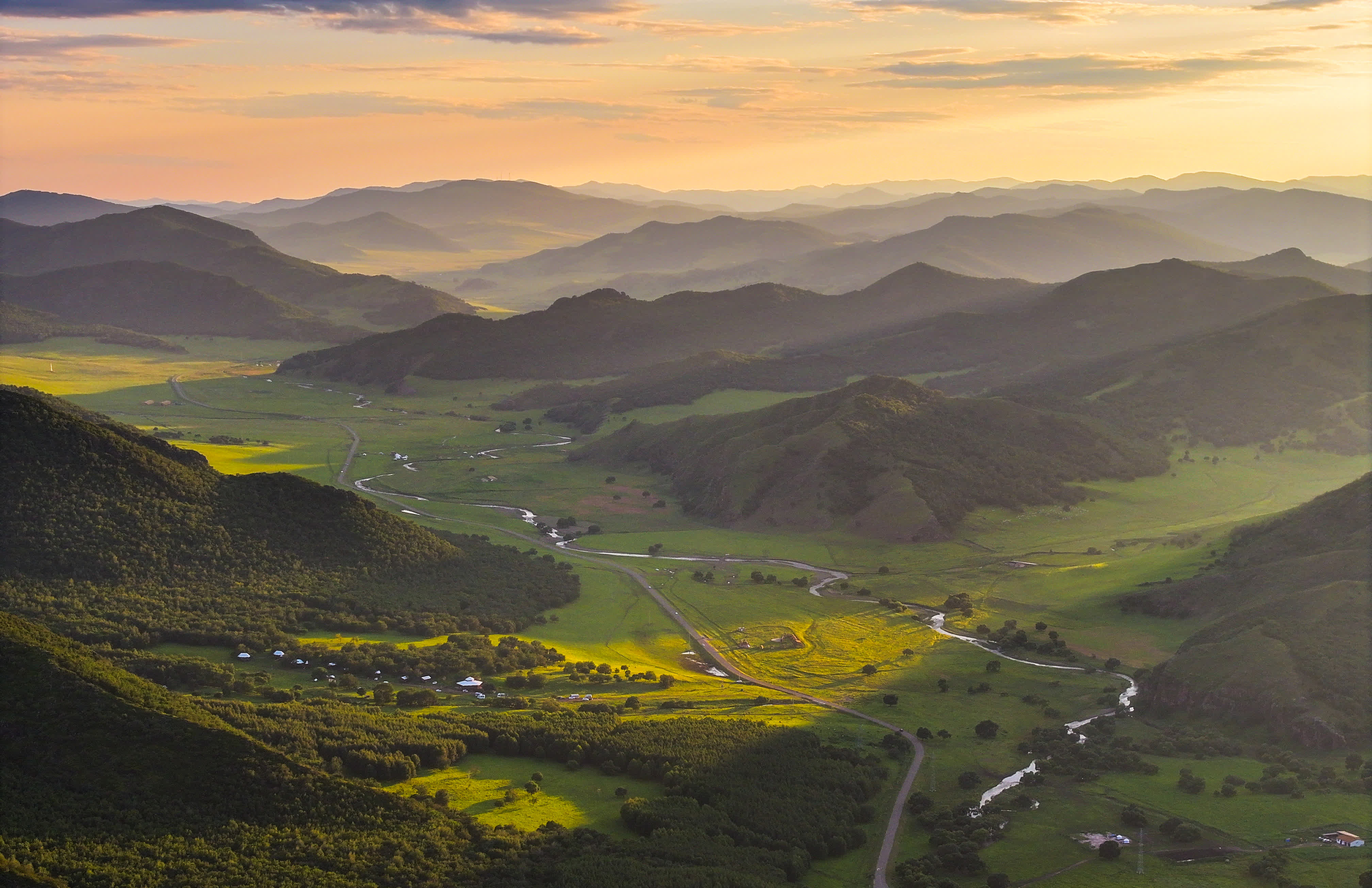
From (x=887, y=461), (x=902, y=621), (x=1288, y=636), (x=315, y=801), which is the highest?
(x=315, y=801)

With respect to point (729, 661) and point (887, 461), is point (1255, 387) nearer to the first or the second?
point (887, 461)

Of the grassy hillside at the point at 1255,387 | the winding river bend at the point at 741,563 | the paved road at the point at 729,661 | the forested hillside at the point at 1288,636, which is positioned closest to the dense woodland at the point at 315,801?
the paved road at the point at 729,661

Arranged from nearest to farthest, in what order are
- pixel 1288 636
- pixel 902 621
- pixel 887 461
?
1. pixel 1288 636
2. pixel 902 621
3. pixel 887 461

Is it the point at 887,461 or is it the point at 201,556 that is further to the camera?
the point at 887,461

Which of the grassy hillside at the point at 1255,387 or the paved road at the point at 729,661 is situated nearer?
the paved road at the point at 729,661

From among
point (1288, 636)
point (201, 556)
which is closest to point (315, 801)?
point (201, 556)

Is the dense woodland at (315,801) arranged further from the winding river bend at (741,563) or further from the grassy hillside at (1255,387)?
the grassy hillside at (1255,387)

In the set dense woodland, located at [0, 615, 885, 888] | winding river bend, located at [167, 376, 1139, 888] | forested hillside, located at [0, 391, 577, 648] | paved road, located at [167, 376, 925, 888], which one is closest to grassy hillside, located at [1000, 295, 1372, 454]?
winding river bend, located at [167, 376, 1139, 888]

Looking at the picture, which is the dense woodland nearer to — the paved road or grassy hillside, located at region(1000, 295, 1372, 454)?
the paved road
